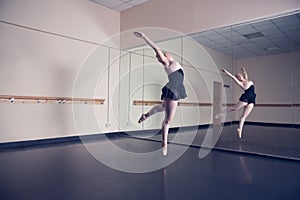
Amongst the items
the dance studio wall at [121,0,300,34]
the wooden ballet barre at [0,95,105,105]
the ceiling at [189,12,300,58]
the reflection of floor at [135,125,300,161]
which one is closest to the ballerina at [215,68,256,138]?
the reflection of floor at [135,125,300,161]

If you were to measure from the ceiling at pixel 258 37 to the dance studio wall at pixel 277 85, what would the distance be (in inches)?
5.7

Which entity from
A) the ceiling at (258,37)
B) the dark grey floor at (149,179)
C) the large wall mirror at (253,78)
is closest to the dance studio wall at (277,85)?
the large wall mirror at (253,78)

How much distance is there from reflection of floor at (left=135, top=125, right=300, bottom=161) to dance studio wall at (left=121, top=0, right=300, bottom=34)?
5.89 ft

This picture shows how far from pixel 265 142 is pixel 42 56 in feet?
14.2

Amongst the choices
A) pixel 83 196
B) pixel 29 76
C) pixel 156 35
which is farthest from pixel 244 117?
pixel 29 76

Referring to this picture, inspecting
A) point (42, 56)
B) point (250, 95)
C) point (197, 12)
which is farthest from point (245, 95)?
point (42, 56)

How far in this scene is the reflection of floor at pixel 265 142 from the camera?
3.48m

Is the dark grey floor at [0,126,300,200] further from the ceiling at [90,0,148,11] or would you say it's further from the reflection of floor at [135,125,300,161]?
the ceiling at [90,0,148,11]

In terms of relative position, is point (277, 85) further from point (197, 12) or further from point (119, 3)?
point (119, 3)

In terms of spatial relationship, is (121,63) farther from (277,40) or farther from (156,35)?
(277,40)

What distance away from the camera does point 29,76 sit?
4.02 meters

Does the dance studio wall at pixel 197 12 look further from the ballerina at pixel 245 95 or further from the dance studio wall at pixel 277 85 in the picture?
the ballerina at pixel 245 95

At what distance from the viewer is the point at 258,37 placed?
3803 millimetres

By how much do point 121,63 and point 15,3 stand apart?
2.52 m
